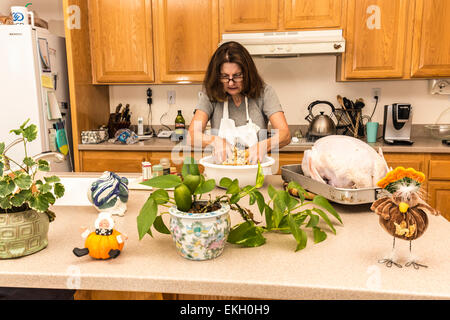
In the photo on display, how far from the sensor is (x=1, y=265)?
0.76 metres

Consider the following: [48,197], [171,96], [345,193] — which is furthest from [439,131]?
[48,197]

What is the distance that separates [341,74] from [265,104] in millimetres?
1033

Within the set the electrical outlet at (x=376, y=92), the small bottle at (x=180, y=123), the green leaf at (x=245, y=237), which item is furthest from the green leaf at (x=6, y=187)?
the electrical outlet at (x=376, y=92)

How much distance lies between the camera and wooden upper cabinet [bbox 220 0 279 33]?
8.90 feet

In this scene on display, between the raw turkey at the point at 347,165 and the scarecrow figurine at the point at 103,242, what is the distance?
62 cm

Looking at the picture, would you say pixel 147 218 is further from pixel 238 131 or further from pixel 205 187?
pixel 238 131

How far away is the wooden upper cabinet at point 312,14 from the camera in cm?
264

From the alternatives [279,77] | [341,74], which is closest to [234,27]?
[279,77]

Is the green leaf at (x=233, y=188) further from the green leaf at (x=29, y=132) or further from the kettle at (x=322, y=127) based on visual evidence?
the kettle at (x=322, y=127)

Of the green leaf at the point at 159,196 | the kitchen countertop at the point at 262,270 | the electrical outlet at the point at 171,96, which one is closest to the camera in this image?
the kitchen countertop at the point at 262,270

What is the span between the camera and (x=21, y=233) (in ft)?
2.59

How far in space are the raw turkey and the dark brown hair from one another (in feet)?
2.88
